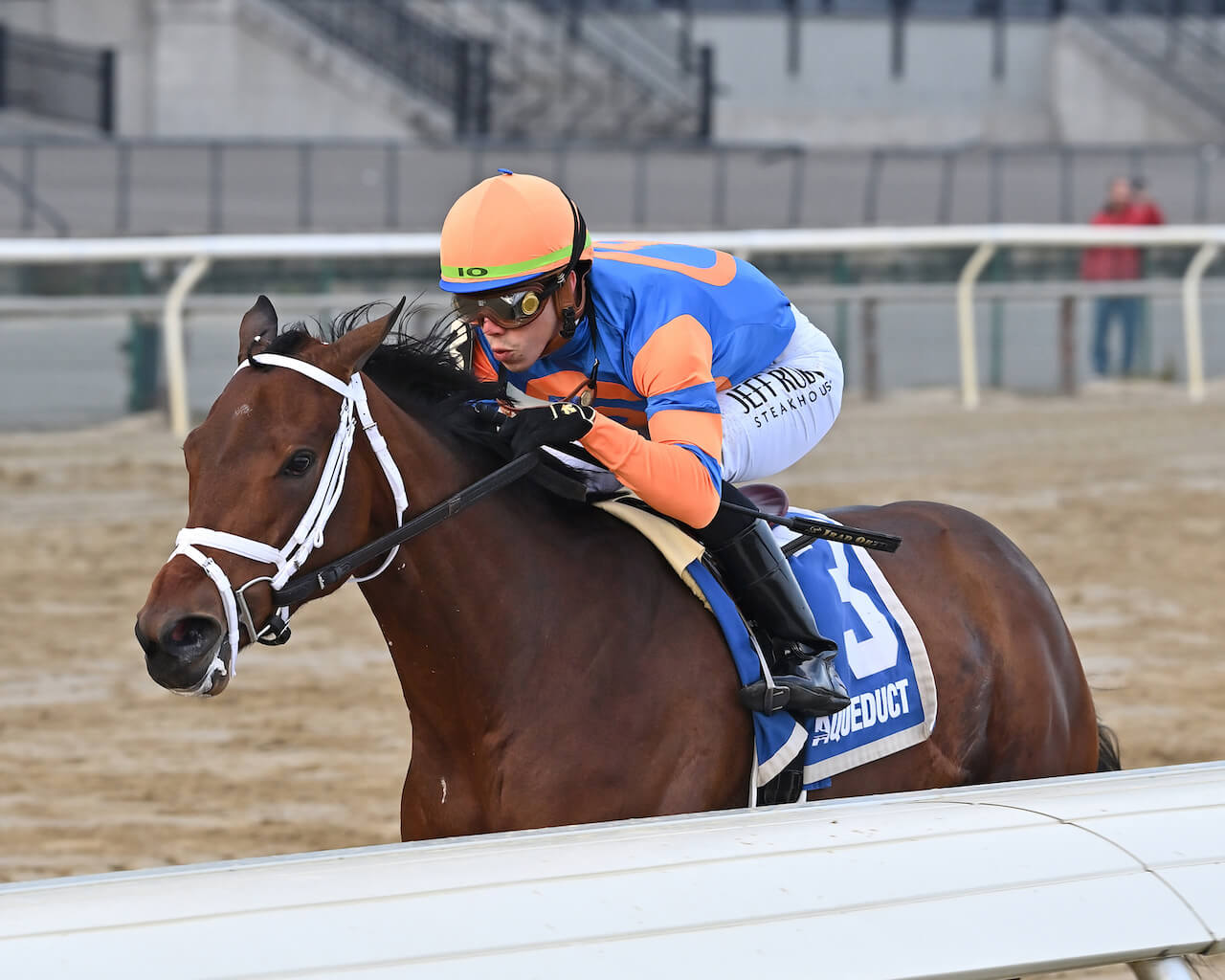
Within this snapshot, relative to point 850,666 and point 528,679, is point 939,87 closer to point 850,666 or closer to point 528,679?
point 850,666

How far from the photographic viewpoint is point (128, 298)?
955 centimetres

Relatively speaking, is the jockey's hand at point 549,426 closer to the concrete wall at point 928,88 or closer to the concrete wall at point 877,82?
the concrete wall at point 928,88

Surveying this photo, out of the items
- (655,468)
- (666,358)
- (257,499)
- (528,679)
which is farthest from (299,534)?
(666,358)

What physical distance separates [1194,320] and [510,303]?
1002cm

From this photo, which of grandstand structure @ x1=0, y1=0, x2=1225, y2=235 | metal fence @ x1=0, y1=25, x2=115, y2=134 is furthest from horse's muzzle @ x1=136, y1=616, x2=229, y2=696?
metal fence @ x1=0, y1=25, x2=115, y2=134

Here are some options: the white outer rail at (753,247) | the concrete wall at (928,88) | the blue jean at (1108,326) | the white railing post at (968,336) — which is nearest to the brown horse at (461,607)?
the white outer rail at (753,247)

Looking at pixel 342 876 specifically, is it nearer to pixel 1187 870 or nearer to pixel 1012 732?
pixel 1187 870

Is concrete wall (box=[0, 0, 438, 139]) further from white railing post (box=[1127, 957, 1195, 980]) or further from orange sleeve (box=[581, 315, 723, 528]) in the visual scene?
white railing post (box=[1127, 957, 1195, 980])

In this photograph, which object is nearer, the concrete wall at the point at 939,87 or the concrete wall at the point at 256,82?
the concrete wall at the point at 256,82

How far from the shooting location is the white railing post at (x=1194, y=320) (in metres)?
11.7

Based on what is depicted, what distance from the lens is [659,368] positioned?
2734 mm

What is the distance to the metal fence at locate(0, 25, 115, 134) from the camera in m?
20.8

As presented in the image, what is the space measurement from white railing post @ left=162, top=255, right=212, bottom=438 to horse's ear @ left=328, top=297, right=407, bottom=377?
7.04 metres

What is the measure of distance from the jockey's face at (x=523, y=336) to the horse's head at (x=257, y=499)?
0.31 meters
